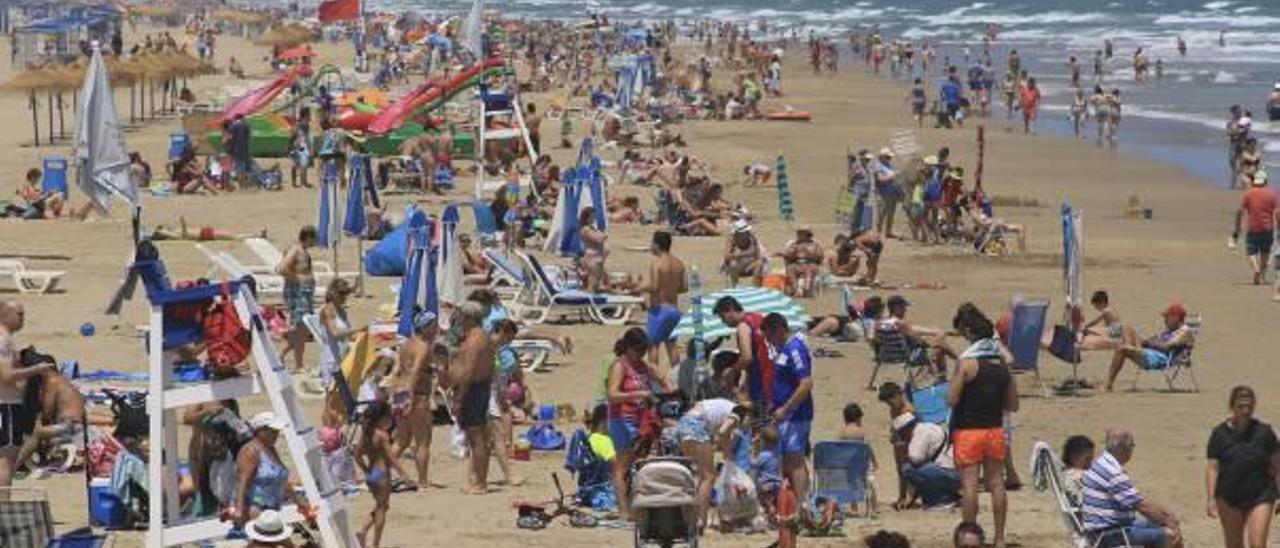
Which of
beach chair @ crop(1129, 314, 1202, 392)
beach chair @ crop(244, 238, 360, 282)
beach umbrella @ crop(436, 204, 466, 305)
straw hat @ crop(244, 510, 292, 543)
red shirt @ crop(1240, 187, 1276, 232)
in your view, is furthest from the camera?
red shirt @ crop(1240, 187, 1276, 232)

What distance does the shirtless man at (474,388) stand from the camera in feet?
40.6

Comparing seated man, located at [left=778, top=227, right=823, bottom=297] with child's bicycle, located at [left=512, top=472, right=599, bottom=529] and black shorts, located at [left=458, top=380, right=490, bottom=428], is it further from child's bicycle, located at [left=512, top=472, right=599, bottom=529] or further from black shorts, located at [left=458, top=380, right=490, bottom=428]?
child's bicycle, located at [left=512, top=472, right=599, bottom=529]

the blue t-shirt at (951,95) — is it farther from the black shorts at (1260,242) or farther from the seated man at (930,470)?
the seated man at (930,470)

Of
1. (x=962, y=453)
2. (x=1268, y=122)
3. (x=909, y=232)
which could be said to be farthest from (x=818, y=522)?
(x=1268, y=122)

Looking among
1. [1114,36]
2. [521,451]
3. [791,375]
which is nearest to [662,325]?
[521,451]

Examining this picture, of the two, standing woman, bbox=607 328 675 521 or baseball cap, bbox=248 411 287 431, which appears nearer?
baseball cap, bbox=248 411 287 431

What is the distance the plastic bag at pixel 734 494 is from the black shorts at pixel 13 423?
3.27 m

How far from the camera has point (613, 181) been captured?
29.1m

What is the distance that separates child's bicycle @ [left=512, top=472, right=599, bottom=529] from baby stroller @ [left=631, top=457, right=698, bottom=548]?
1.30 metres

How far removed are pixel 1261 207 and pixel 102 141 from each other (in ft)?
41.7

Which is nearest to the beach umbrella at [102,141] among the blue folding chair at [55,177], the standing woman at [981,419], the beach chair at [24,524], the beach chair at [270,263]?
the beach chair at [24,524]

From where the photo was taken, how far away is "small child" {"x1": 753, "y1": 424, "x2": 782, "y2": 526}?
11688 mm

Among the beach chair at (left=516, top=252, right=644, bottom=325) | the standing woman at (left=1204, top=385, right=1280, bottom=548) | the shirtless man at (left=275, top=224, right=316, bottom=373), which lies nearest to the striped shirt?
the standing woman at (left=1204, top=385, right=1280, bottom=548)

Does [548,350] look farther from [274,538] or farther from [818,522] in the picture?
[274,538]
